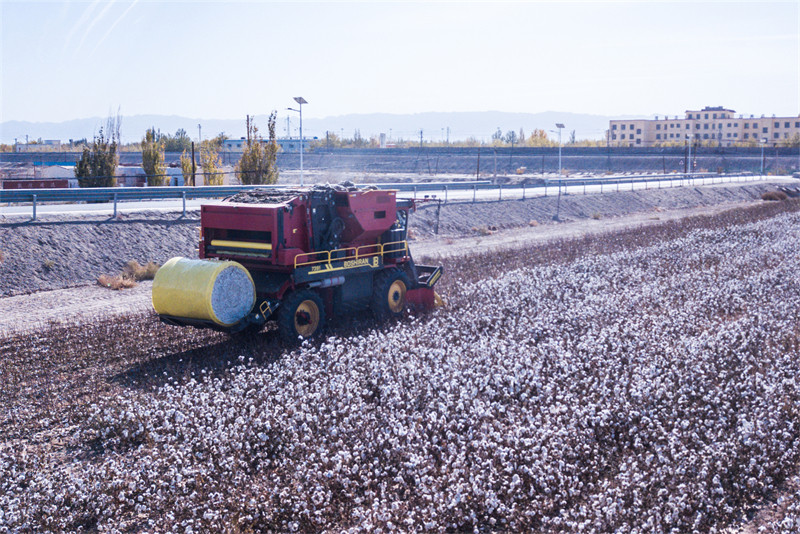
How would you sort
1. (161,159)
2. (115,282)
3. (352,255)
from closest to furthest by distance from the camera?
(352,255) < (115,282) < (161,159)

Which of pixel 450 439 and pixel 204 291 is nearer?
pixel 450 439

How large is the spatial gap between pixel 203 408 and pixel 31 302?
398 inches

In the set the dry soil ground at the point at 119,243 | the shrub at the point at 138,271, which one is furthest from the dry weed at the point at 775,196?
the shrub at the point at 138,271

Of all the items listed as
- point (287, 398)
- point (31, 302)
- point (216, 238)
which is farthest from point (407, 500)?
point (31, 302)

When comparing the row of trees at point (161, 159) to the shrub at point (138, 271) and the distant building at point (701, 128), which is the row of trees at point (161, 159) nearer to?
the shrub at point (138, 271)

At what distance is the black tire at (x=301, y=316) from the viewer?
40.8ft

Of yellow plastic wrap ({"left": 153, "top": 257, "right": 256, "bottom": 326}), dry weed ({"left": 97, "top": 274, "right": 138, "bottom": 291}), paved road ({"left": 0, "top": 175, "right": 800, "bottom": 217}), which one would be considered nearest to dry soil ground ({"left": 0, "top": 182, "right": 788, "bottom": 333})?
dry weed ({"left": 97, "top": 274, "right": 138, "bottom": 291})

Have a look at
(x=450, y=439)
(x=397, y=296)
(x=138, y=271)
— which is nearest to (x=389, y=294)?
(x=397, y=296)

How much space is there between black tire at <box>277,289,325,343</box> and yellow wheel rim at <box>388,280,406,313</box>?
5.94 ft

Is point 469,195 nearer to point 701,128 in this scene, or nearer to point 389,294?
point 389,294

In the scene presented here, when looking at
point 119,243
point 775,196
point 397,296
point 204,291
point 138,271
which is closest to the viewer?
point 204,291

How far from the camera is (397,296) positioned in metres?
15.1

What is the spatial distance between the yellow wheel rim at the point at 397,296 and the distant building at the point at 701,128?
371ft

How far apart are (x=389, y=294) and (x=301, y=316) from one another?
7.75 ft
